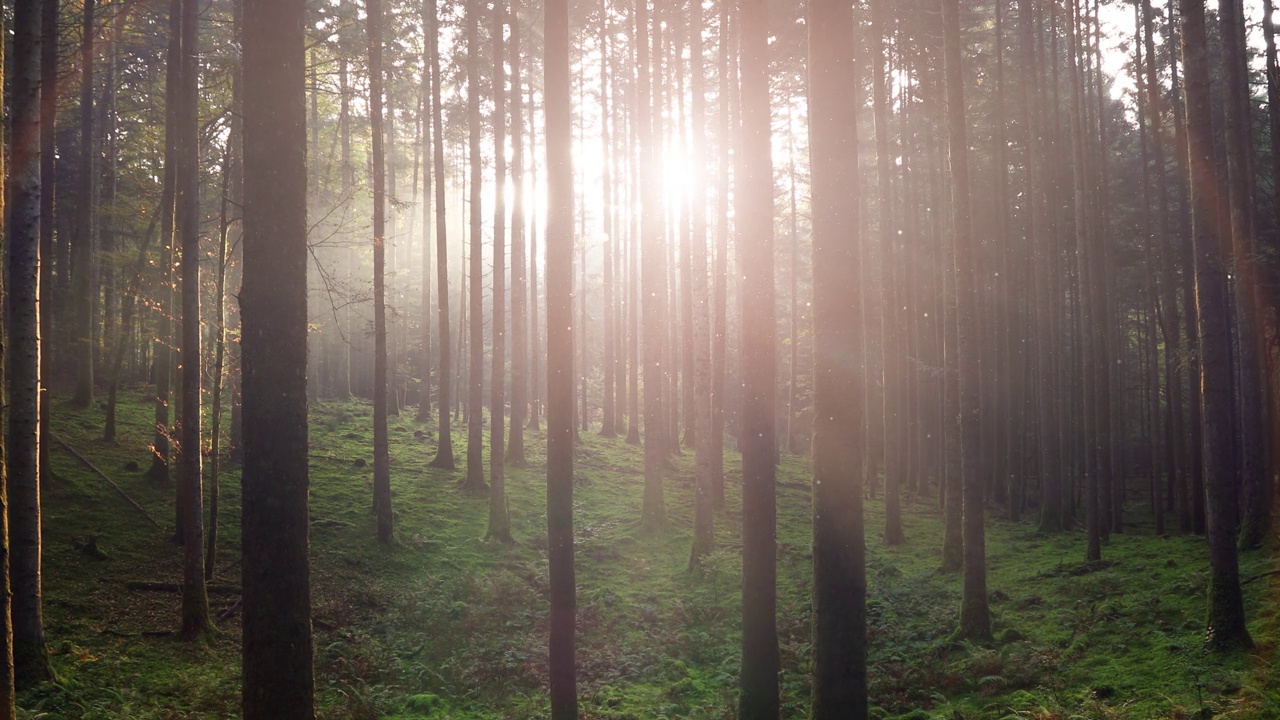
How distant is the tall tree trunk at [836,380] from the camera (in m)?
6.52

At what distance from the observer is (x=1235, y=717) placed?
285 inches

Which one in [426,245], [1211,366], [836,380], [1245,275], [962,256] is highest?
[426,245]

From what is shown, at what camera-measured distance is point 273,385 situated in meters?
5.37

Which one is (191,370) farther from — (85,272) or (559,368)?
(85,272)

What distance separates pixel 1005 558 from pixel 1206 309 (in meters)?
11.7

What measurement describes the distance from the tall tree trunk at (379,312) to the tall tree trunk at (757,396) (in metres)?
9.79

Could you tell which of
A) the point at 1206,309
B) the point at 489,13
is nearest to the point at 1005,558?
the point at 1206,309

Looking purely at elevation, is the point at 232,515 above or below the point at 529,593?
above

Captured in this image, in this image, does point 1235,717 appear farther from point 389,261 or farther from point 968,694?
point 389,261

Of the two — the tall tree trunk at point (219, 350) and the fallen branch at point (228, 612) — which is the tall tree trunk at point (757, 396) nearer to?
the tall tree trunk at point (219, 350)

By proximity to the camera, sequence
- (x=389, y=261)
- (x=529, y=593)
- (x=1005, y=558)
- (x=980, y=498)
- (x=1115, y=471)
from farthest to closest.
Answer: (x=389, y=261) → (x=1115, y=471) → (x=1005, y=558) → (x=529, y=593) → (x=980, y=498)

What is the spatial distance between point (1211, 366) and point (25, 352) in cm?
1474

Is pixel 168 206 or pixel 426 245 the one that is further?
pixel 426 245

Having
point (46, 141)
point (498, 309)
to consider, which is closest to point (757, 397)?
point (46, 141)
